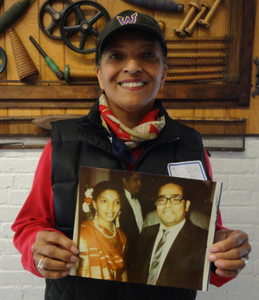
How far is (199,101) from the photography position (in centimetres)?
149

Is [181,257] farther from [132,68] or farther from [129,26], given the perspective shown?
[129,26]

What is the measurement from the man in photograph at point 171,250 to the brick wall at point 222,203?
953mm

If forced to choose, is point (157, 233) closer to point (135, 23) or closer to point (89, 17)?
point (135, 23)

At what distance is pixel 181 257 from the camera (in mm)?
649

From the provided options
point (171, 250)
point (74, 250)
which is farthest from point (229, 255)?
point (74, 250)

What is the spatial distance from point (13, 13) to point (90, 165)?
3.56 feet

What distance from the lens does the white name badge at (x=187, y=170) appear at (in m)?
0.79

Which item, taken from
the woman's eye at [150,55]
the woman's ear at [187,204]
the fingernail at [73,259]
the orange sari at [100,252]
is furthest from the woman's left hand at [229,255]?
the woman's eye at [150,55]

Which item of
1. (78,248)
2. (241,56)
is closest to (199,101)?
(241,56)

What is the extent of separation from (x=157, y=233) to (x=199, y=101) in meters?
1.02

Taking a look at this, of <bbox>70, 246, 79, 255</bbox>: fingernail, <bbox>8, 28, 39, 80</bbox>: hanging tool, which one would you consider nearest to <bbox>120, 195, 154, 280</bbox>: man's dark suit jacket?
<bbox>70, 246, 79, 255</bbox>: fingernail

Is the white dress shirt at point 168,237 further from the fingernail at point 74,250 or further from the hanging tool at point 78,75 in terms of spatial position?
the hanging tool at point 78,75

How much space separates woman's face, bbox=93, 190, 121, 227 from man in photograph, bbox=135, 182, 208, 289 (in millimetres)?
86

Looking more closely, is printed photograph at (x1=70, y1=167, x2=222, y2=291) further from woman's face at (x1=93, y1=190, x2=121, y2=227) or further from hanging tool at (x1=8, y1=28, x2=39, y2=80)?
hanging tool at (x1=8, y1=28, x2=39, y2=80)
